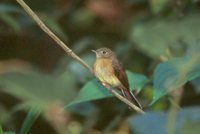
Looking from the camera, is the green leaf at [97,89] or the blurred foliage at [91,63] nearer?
the blurred foliage at [91,63]

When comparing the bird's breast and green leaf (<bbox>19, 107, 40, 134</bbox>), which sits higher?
the bird's breast

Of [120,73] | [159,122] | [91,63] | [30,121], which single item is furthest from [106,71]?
[159,122]

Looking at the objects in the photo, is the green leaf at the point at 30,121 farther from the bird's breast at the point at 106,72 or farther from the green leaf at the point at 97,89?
the bird's breast at the point at 106,72

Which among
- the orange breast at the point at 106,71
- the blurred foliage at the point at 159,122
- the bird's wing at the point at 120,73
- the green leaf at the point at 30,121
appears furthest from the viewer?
the orange breast at the point at 106,71

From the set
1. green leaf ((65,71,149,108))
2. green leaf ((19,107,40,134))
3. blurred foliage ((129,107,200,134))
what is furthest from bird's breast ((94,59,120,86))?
blurred foliage ((129,107,200,134))

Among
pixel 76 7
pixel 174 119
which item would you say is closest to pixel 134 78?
pixel 174 119

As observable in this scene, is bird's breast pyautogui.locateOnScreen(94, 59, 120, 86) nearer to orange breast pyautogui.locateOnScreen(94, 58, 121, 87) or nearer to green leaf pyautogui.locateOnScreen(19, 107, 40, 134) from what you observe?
orange breast pyautogui.locateOnScreen(94, 58, 121, 87)

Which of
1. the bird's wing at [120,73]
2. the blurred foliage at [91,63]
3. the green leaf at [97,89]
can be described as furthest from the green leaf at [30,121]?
the bird's wing at [120,73]

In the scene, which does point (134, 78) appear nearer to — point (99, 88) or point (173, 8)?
point (99, 88)
